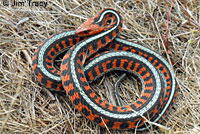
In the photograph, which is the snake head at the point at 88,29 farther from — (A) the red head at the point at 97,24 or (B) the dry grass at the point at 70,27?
(B) the dry grass at the point at 70,27

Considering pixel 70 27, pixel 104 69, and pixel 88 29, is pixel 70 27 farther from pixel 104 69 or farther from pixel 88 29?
pixel 104 69

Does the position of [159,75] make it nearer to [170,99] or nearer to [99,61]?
[170,99]

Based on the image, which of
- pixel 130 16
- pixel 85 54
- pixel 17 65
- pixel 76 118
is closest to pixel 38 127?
pixel 76 118

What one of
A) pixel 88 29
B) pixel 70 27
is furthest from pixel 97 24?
pixel 70 27

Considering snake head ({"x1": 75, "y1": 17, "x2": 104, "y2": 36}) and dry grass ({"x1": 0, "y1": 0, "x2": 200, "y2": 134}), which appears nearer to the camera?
dry grass ({"x1": 0, "y1": 0, "x2": 200, "y2": 134})

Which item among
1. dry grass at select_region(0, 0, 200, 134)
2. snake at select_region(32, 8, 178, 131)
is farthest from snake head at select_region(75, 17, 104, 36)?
dry grass at select_region(0, 0, 200, 134)

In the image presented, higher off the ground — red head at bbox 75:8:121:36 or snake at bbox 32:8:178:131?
red head at bbox 75:8:121:36

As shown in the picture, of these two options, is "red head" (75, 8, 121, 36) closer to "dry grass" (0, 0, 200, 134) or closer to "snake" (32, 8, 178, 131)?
"snake" (32, 8, 178, 131)

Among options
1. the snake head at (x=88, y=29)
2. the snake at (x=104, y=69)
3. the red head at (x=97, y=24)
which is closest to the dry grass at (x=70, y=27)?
the snake at (x=104, y=69)
